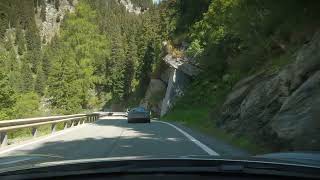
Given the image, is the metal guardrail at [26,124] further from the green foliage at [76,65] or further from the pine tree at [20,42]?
the pine tree at [20,42]

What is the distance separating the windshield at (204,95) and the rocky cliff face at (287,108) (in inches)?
1.5

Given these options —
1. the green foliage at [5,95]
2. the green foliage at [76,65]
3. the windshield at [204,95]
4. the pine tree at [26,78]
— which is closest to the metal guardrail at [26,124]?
the windshield at [204,95]

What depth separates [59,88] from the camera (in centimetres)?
7706

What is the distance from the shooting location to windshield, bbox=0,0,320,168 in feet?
49.6

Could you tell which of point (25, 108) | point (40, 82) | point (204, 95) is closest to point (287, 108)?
point (204, 95)

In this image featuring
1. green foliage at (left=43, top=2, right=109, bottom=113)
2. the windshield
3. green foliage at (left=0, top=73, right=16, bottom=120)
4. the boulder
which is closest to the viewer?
the windshield

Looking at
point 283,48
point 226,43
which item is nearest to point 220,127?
point 283,48

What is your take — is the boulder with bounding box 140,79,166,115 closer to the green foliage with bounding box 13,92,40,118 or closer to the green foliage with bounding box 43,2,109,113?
the green foliage with bounding box 43,2,109,113

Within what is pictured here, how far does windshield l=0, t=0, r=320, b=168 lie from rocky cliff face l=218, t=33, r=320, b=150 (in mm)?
38

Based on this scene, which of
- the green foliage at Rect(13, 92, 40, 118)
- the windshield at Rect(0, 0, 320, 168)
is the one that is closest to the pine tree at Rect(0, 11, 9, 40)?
the windshield at Rect(0, 0, 320, 168)

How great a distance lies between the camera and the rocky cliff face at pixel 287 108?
13.6 meters

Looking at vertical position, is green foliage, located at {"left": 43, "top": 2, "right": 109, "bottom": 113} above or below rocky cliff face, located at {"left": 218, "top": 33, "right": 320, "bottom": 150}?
above

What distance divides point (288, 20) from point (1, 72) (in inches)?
1574

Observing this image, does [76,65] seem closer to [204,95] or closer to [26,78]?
[204,95]
